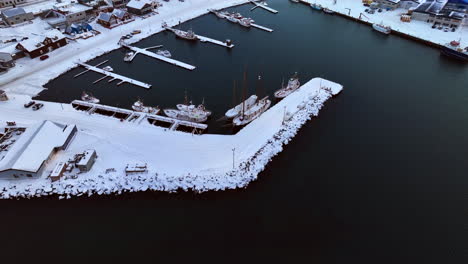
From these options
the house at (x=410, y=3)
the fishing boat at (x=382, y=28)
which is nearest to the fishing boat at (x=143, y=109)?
the fishing boat at (x=382, y=28)

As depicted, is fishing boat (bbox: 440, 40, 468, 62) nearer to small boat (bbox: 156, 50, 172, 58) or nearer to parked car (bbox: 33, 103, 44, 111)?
small boat (bbox: 156, 50, 172, 58)

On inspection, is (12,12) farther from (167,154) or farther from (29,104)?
(167,154)

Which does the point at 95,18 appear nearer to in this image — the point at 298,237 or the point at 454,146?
the point at 298,237

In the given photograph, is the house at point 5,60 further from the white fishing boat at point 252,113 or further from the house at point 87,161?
the white fishing boat at point 252,113

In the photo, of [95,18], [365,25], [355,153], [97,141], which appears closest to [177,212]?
[97,141]

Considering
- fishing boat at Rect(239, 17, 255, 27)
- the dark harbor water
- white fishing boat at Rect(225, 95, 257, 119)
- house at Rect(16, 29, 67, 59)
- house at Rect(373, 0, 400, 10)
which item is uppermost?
house at Rect(373, 0, 400, 10)

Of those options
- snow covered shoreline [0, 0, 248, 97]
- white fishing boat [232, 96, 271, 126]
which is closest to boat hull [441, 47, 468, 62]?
white fishing boat [232, 96, 271, 126]
